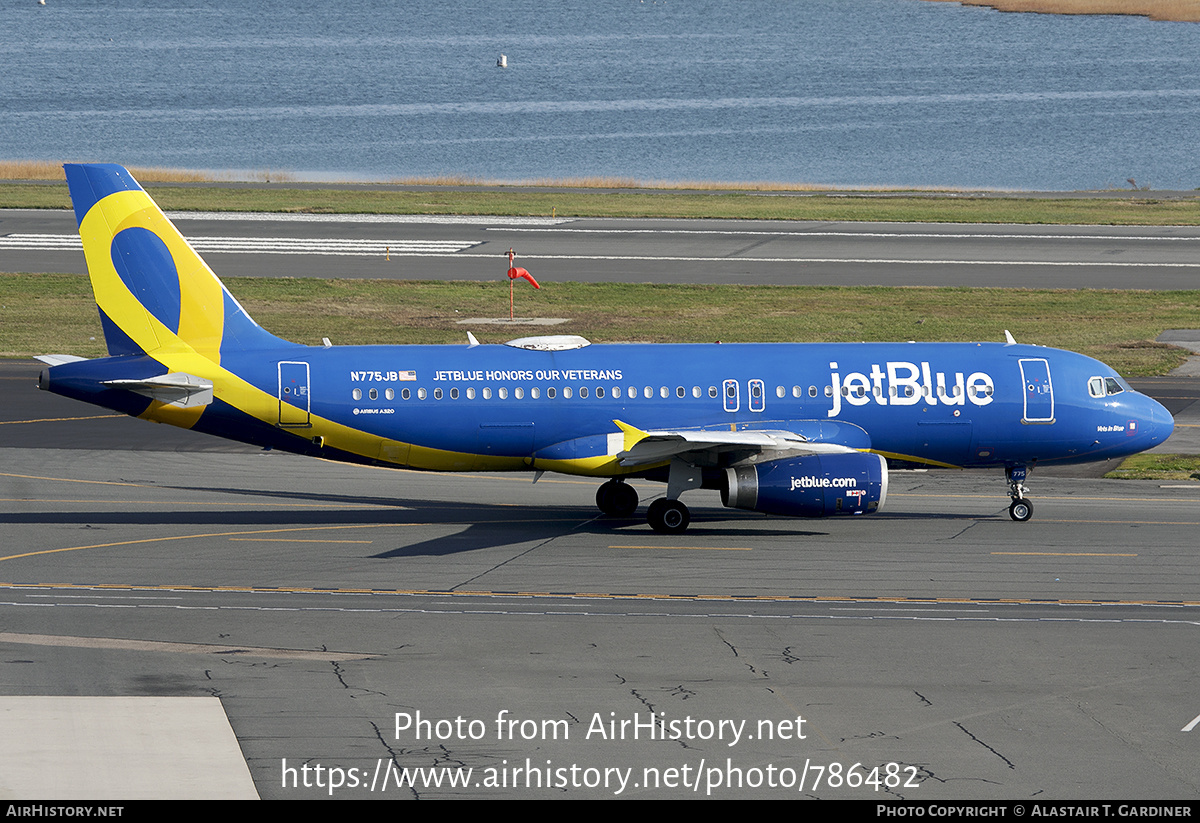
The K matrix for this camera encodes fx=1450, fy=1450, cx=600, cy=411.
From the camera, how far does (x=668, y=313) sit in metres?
67.1

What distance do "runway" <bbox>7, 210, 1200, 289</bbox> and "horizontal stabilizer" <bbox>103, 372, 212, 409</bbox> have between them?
1596 inches

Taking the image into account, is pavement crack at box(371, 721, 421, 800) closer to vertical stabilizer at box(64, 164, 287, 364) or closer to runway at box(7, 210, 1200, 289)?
vertical stabilizer at box(64, 164, 287, 364)

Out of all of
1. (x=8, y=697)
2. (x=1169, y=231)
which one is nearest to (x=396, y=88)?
(x=1169, y=231)

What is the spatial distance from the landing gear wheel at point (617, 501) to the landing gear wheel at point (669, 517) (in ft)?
6.16

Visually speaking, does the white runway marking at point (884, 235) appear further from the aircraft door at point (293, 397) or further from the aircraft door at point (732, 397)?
the aircraft door at point (293, 397)

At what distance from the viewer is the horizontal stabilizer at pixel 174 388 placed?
33969 mm

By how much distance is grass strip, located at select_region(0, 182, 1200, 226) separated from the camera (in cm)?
9475

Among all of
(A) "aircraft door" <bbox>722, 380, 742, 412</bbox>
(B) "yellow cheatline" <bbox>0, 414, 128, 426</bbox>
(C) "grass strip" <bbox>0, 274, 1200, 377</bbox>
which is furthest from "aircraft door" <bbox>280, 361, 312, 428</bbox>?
(C) "grass strip" <bbox>0, 274, 1200, 377</bbox>

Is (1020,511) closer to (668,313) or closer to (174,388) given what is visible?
(174,388)

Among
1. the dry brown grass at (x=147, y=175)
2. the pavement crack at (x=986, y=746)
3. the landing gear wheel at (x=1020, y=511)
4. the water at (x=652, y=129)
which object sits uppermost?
the water at (x=652, y=129)

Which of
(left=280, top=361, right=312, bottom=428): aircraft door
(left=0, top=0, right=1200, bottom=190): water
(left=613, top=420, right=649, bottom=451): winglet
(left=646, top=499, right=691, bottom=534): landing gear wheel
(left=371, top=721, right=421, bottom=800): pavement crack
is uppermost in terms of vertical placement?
(left=0, top=0, right=1200, bottom=190): water

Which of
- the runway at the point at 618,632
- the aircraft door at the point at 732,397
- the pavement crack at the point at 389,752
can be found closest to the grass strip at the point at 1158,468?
the runway at the point at 618,632

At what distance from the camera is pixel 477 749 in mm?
20797

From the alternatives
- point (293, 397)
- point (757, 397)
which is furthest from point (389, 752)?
point (757, 397)
